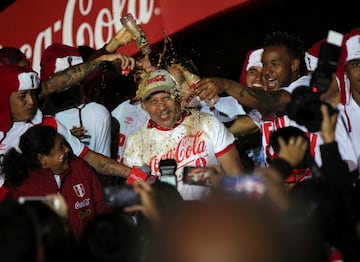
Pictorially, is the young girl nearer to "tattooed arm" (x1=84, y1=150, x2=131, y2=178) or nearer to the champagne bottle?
"tattooed arm" (x1=84, y1=150, x2=131, y2=178)

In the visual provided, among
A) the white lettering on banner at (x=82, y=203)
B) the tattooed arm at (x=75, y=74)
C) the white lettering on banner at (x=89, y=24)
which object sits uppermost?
the white lettering on banner at (x=89, y=24)

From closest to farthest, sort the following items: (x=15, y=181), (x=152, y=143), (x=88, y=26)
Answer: (x=15, y=181)
(x=152, y=143)
(x=88, y=26)

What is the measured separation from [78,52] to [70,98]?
1.68 ft

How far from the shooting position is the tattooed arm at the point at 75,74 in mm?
6367

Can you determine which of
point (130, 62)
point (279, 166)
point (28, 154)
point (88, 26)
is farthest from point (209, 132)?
point (88, 26)

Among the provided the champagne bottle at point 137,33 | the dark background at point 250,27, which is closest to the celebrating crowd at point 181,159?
the champagne bottle at point 137,33

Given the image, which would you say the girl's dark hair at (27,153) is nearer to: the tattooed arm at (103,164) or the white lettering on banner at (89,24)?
the tattooed arm at (103,164)

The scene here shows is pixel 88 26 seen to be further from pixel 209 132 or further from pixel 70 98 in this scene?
pixel 209 132

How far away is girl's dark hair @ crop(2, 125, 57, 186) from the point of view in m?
5.87

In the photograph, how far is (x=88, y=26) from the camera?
865cm

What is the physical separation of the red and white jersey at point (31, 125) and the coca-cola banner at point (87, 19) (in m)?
1.74

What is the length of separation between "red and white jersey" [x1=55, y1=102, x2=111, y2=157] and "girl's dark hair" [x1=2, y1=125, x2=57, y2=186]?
0.86m

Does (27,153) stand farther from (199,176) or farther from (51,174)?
(199,176)

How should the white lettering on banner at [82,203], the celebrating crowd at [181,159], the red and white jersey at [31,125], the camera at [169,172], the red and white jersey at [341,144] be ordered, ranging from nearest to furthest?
1. the celebrating crowd at [181,159]
2. the camera at [169,172]
3. the red and white jersey at [341,144]
4. the white lettering on banner at [82,203]
5. the red and white jersey at [31,125]
